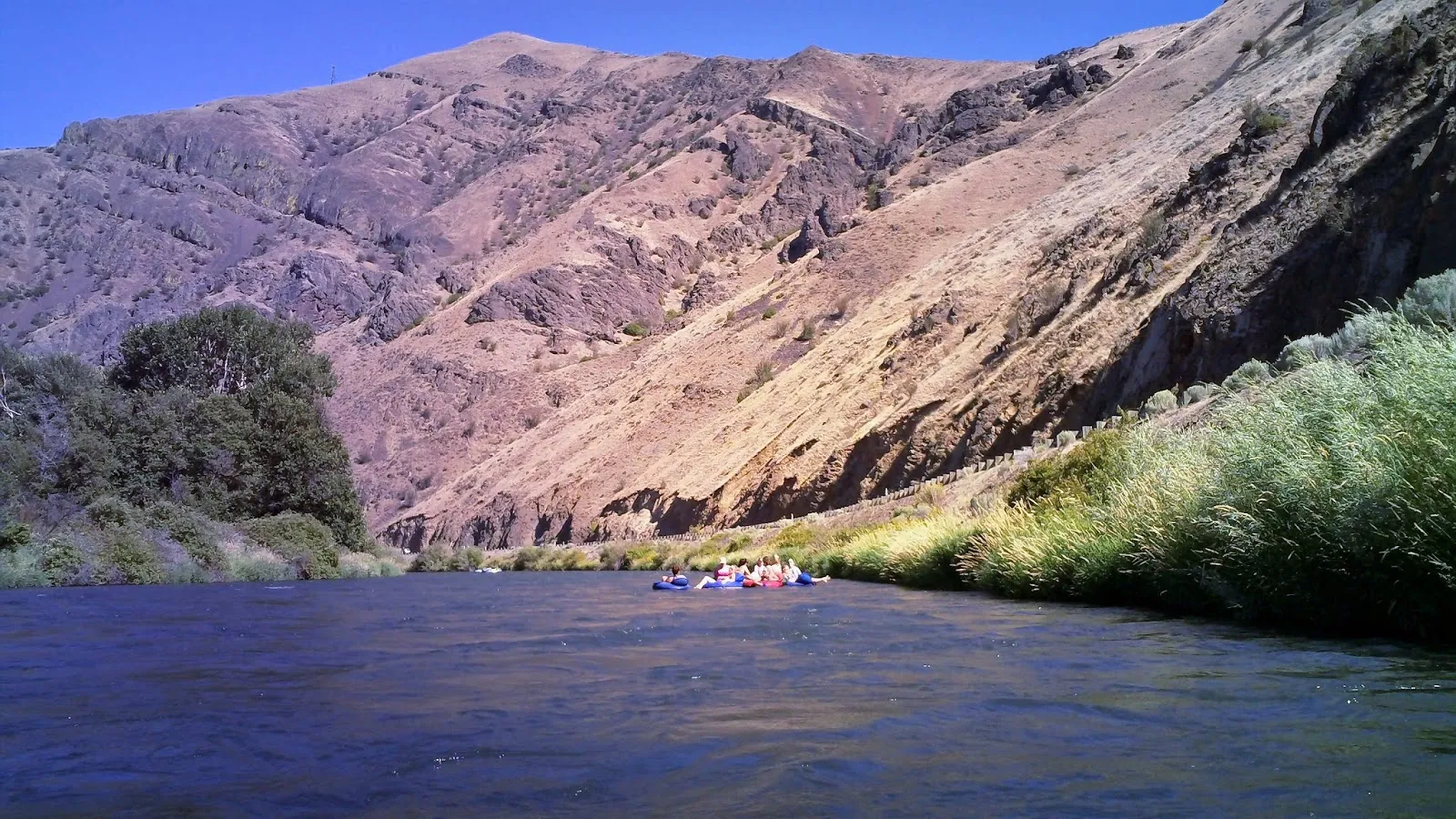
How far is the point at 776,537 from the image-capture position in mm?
35406

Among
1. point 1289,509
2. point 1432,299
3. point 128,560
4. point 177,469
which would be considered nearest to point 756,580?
point 1432,299

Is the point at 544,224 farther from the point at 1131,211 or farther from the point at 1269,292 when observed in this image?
the point at 1269,292

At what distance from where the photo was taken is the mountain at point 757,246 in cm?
2986

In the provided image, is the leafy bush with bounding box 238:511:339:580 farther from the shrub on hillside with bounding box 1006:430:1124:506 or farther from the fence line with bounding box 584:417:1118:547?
the shrub on hillside with bounding box 1006:430:1124:506

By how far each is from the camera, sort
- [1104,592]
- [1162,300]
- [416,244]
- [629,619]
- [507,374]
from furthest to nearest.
Result: [416,244], [507,374], [1162,300], [629,619], [1104,592]

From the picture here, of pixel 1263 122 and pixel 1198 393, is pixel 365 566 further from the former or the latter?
pixel 1263 122

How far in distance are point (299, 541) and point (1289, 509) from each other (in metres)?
35.6

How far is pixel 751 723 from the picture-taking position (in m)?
8.16

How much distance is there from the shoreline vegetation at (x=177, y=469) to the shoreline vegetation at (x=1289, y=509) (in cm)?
2592

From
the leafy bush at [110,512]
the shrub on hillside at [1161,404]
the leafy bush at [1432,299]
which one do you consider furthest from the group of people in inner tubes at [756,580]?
the leafy bush at [110,512]

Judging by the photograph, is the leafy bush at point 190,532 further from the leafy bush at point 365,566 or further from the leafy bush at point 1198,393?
the leafy bush at point 1198,393

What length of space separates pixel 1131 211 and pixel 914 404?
412 inches

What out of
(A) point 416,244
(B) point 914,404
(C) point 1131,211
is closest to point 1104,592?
(B) point 914,404

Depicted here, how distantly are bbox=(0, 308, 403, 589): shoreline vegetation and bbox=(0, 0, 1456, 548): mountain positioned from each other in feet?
37.5
